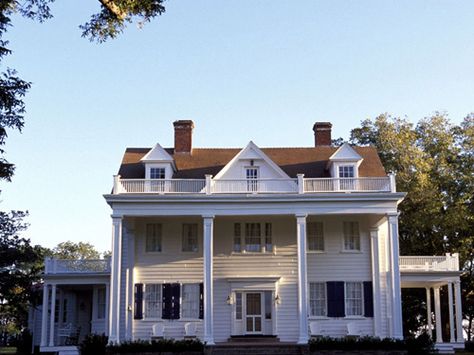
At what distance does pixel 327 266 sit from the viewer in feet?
90.0

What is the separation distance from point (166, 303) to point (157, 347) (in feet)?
13.6

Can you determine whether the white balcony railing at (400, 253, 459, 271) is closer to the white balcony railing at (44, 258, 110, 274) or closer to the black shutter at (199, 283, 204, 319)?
the black shutter at (199, 283, 204, 319)

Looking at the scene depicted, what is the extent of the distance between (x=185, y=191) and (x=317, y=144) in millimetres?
7644

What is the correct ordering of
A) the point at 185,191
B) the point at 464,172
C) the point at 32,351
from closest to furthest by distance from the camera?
the point at 185,191, the point at 32,351, the point at 464,172

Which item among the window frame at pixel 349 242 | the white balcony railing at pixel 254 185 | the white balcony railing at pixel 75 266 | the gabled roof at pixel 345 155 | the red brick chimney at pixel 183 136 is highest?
the red brick chimney at pixel 183 136

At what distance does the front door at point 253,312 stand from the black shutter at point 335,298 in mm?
2739

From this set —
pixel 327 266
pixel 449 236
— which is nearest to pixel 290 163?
pixel 327 266

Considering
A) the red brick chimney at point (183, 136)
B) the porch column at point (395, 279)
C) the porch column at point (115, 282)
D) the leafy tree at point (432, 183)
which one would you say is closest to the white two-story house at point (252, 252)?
the porch column at point (395, 279)

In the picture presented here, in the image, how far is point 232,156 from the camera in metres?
30.0

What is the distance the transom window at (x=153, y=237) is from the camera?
91.2 ft

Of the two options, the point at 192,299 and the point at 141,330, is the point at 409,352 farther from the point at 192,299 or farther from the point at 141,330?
the point at 141,330

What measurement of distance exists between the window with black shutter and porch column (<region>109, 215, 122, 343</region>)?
281 centimetres

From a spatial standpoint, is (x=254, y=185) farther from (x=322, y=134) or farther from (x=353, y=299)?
(x=322, y=134)

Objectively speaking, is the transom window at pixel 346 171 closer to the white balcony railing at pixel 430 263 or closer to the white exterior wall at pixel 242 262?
the white exterior wall at pixel 242 262
